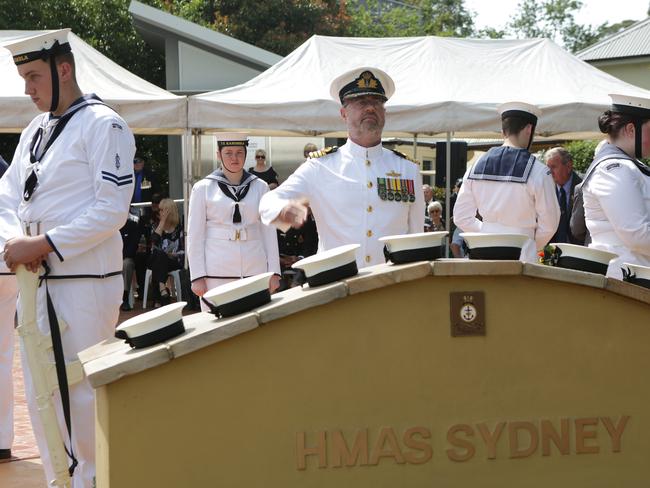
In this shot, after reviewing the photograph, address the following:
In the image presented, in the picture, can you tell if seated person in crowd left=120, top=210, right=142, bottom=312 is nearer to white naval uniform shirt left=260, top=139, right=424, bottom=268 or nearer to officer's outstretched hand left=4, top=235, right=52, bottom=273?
white naval uniform shirt left=260, top=139, right=424, bottom=268

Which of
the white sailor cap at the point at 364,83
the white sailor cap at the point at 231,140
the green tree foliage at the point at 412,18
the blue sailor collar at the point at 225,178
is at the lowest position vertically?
the blue sailor collar at the point at 225,178

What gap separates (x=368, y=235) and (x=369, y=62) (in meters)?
9.72

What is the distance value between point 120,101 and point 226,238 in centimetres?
528

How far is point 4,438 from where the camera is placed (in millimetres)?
6539

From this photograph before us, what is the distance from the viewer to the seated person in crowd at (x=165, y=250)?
1598 centimetres

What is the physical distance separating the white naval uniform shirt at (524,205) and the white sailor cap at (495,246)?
2923mm

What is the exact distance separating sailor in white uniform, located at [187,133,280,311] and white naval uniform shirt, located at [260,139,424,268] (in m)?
2.43

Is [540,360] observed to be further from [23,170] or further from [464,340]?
[23,170]

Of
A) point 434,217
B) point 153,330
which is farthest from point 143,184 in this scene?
point 153,330

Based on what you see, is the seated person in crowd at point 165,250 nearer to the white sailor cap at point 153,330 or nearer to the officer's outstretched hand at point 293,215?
the officer's outstretched hand at point 293,215

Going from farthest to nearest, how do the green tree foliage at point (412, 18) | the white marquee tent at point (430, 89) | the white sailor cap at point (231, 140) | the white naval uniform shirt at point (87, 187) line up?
1. the green tree foliage at point (412, 18)
2. the white marquee tent at point (430, 89)
3. the white sailor cap at point (231, 140)
4. the white naval uniform shirt at point (87, 187)

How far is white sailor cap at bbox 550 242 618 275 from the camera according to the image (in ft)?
11.7

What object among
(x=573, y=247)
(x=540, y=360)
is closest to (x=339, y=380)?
(x=540, y=360)

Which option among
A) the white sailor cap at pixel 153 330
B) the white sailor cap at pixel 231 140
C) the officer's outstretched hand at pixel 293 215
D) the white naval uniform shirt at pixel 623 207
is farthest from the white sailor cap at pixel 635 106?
the white sailor cap at pixel 231 140
